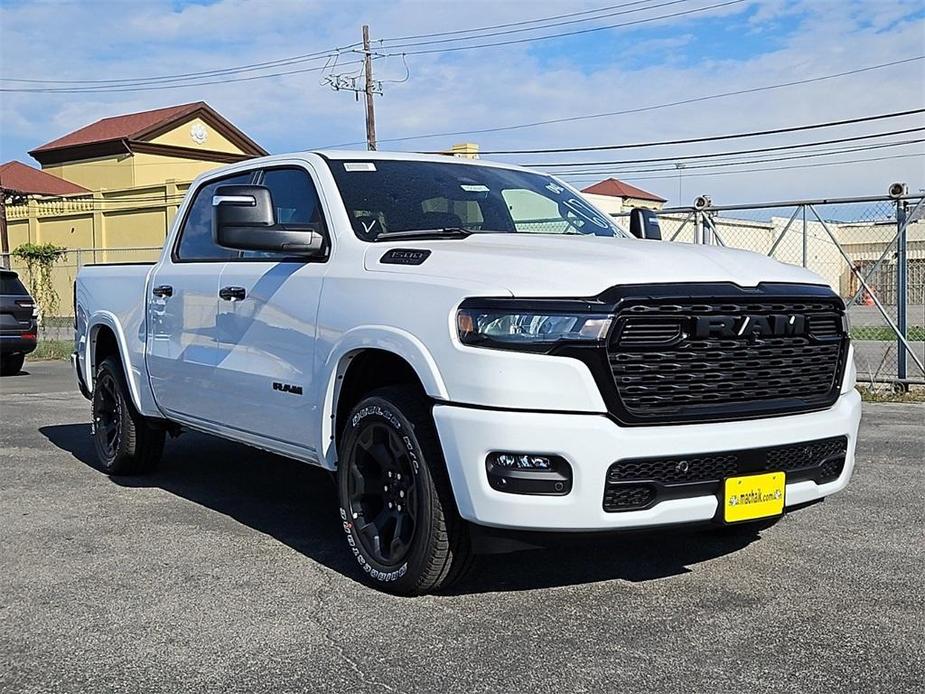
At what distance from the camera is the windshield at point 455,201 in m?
5.33

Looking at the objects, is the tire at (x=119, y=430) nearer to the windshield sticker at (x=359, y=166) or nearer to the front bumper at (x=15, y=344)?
the windshield sticker at (x=359, y=166)

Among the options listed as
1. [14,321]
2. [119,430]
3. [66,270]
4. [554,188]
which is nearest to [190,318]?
[119,430]

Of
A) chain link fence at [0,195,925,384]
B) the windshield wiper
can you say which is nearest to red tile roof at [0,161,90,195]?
chain link fence at [0,195,925,384]

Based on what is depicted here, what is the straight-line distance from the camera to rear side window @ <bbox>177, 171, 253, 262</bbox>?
6289 mm

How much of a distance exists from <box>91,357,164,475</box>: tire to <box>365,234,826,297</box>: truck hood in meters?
2.87

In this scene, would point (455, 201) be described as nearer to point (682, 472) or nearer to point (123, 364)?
point (682, 472)

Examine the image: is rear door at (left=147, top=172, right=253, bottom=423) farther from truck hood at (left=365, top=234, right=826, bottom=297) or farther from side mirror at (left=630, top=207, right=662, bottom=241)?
side mirror at (left=630, top=207, right=662, bottom=241)

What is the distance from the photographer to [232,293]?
5.70 meters

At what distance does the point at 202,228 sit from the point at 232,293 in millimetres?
991

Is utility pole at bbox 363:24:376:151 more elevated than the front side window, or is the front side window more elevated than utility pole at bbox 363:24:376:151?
utility pole at bbox 363:24:376:151

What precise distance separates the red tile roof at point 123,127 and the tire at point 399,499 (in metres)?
46.7

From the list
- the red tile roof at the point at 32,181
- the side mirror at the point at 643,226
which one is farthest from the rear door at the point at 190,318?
the red tile roof at the point at 32,181

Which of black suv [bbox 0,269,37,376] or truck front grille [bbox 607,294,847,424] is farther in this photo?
black suv [bbox 0,269,37,376]

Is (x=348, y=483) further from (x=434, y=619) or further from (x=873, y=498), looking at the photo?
(x=873, y=498)
